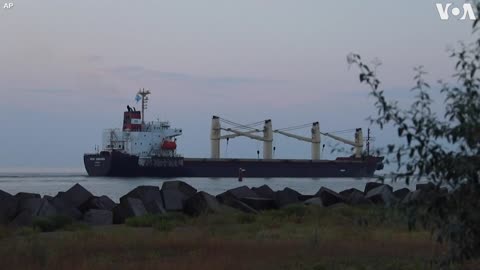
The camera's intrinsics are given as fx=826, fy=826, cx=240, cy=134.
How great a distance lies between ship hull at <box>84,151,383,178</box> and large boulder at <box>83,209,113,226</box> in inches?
1949

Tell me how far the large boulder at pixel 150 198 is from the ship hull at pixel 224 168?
46.7 metres

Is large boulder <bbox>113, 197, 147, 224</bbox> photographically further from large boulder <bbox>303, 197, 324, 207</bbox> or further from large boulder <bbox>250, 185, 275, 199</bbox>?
large boulder <bbox>250, 185, 275, 199</bbox>

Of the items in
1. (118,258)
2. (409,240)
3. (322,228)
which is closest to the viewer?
(118,258)

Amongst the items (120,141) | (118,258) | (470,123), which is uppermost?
(120,141)

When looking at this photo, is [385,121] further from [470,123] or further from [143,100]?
[143,100]

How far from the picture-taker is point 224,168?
70812mm

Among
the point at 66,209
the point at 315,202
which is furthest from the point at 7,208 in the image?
the point at 315,202

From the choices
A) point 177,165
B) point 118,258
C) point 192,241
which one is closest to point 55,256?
point 118,258

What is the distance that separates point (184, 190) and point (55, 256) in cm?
1336

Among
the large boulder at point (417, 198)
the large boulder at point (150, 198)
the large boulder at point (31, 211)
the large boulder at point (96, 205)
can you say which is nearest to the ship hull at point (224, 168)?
the large boulder at point (150, 198)

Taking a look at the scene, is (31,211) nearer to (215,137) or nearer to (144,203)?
(144,203)

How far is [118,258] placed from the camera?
390 inches

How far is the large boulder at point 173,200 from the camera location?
1927 cm

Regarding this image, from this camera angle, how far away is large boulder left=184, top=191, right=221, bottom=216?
1812cm
